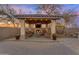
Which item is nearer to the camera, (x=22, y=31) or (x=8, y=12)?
(x=8, y=12)

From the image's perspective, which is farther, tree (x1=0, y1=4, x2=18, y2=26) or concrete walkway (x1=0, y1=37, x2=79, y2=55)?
concrete walkway (x1=0, y1=37, x2=79, y2=55)

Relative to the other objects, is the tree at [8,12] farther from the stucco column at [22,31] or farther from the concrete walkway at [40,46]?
the concrete walkway at [40,46]

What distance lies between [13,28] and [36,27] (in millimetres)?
653

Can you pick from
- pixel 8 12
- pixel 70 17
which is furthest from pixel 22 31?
pixel 70 17

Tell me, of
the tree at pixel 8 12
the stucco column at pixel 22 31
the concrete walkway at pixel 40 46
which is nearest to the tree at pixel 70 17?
the concrete walkway at pixel 40 46

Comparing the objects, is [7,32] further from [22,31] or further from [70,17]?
[70,17]

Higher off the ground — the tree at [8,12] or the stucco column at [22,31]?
the tree at [8,12]

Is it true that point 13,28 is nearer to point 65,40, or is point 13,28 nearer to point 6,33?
point 6,33

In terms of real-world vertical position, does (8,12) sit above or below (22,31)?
above

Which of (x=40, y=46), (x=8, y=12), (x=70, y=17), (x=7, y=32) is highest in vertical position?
(x=8, y=12)

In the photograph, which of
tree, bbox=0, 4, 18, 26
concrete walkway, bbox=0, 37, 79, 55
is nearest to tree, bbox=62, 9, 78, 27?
concrete walkway, bbox=0, 37, 79, 55

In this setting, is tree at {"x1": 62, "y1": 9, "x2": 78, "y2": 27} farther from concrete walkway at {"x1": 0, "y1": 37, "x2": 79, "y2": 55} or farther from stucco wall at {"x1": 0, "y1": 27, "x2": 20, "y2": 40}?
stucco wall at {"x1": 0, "y1": 27, "x2": 20, "y2": 40}
